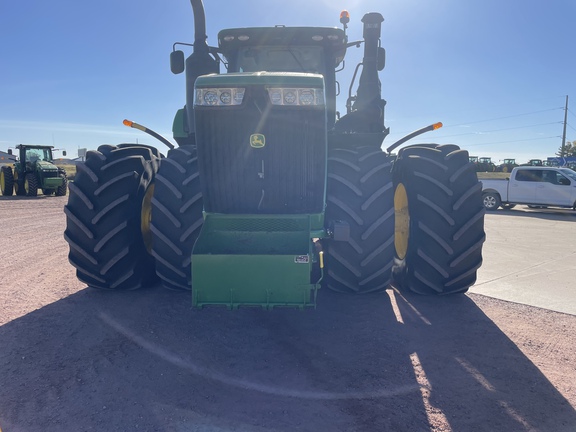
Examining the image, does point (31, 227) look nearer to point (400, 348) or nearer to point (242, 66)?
point (242, 66)

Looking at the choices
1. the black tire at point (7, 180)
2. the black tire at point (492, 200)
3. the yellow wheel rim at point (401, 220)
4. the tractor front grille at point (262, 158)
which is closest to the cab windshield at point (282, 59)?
the tractor front grille at point (262, 158)

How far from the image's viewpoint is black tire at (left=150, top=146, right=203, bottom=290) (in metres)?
4.12

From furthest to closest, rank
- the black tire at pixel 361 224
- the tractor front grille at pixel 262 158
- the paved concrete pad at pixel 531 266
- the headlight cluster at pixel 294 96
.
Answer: the paved concrete pad at pixel 531 266 → the black tire at pixel 361 224 → the tractor front grille at pixel 262 158 → the headlight cluster at pixel 294 96

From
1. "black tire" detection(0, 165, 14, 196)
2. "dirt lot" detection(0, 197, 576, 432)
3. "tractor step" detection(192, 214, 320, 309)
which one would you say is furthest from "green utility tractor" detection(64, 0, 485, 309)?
"black tire" detection(0, 165, 14, 196)

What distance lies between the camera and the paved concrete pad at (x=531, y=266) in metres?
5.08

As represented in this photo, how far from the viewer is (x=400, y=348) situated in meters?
3.55

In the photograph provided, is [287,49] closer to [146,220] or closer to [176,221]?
[176,221]

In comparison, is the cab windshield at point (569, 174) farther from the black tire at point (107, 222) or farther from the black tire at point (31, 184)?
the black tire at point (31, 184)

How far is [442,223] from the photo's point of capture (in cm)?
425

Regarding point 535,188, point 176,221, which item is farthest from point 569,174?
point 176,221

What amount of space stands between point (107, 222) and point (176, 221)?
2.77ft

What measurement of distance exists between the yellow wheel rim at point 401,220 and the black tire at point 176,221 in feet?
7.59

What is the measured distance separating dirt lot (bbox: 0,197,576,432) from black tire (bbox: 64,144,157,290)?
1.01 feet

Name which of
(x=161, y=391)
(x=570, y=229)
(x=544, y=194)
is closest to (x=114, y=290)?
(x=161, y=391)
